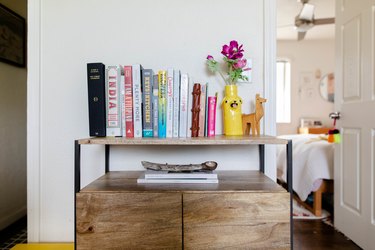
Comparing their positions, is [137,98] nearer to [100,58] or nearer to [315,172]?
[100,58]

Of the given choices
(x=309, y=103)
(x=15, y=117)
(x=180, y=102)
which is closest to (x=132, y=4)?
(x=180, y=102)

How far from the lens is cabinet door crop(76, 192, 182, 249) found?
959 millimetres

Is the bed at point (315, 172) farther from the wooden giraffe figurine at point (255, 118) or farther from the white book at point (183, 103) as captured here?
the white book at point (183, 103)

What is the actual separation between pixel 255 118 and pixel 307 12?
8.12ft

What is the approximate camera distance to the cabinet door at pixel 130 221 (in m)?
0.96

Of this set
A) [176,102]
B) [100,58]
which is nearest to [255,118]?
[176,102]

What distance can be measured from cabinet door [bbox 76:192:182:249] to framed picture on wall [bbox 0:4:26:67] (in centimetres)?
178

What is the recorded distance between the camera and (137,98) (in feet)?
3.67

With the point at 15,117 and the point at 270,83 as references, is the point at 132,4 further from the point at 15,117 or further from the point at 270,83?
the point at 15,117

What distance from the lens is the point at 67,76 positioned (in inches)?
54.2

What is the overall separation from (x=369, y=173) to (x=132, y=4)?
5.66 ft

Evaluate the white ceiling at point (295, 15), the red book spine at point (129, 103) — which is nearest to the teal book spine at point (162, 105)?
the red book spine at point (129, 103)

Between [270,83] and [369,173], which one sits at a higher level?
[270,83]

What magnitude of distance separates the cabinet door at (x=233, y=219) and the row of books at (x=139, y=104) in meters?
0.33
